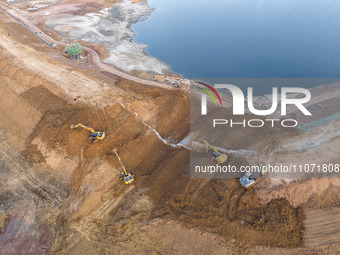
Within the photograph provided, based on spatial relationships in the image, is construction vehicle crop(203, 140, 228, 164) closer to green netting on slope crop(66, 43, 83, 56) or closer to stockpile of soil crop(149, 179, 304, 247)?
stockpile of soil crop(149, 179, 304, 247)

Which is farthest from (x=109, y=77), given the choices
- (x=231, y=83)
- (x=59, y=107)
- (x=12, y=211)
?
(x=12, y=211)

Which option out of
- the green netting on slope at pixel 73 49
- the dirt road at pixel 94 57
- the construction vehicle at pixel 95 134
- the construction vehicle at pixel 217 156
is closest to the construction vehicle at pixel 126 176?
the construction vehicle at pixel 95 134

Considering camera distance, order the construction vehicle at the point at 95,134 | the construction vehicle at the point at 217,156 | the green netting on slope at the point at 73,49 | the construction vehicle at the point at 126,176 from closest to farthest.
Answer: the construction vehicle at the point at 126,176 → the construction vehicle at the point at 217,156 → the construction vehicle at the point at 95,134 → the green netting on slope at the point at 73,49

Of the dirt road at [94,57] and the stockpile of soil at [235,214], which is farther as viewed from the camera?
the dirt road at [94,57]

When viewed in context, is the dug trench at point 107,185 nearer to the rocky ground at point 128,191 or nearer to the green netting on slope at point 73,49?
the rocky ground at point 128,191

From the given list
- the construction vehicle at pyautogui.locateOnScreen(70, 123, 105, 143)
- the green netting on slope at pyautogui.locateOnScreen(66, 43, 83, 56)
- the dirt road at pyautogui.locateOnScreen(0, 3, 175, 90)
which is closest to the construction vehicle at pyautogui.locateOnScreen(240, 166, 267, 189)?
the construction vehicle at pyautogui.locateOnScreen(70, 123, 105, 143)

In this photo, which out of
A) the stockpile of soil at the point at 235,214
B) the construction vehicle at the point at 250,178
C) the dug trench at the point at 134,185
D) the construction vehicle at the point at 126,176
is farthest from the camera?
the construction vehicle at the point at 126,176
